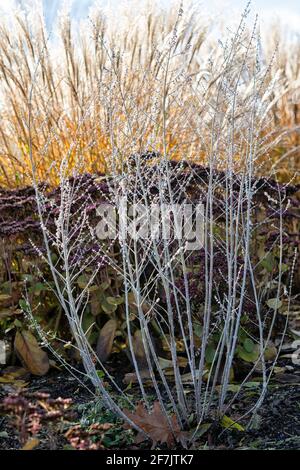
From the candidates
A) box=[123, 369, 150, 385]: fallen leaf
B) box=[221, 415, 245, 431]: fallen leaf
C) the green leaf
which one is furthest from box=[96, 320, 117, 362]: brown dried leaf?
box=[221, 415, 245, 431]: fallen leaf

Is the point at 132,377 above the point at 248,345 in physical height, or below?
below

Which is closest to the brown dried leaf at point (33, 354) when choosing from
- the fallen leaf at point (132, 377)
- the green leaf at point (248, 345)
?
the fallen leaf at point (132, 377)

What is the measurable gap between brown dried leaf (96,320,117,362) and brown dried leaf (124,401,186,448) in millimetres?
967

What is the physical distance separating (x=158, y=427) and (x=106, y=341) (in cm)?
103

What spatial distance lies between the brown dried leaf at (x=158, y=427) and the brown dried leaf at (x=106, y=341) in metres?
0.97

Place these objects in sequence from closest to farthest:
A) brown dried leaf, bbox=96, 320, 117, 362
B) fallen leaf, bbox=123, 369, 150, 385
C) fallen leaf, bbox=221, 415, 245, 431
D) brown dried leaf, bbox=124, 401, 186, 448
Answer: brown dried leaf, bbox=124, 401, 186, 448 → fallen leaf, bbox=221, 415, 245, 431 → fallen leaf, bbox=123, 369, 150, 385 → brown dried leaf, bbox=96, 320, 117, 362

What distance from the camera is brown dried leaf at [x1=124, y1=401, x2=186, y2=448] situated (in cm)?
255

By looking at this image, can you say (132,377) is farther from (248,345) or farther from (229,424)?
(229,424)

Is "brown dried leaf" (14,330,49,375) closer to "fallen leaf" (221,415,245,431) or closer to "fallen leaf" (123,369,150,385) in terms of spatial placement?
"fallen leaf" (123,369,150,385)

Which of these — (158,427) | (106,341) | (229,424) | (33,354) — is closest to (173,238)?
(106,341)

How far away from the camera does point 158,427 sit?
2557 mm
